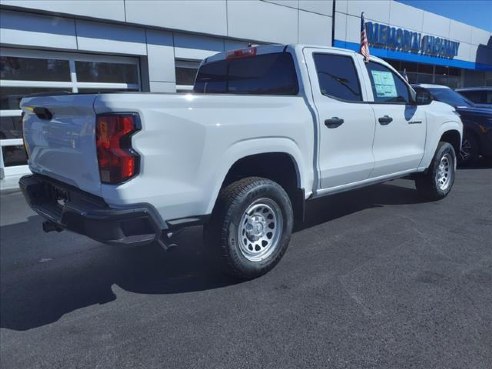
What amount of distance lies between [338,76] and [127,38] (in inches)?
265

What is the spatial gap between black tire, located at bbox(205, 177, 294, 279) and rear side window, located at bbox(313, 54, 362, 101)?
130cm

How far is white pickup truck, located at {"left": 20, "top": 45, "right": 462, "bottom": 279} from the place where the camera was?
2846mm

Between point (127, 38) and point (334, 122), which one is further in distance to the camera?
point (127, 38)

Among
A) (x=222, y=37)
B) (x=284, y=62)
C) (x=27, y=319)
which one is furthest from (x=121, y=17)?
(x=27, y=319)

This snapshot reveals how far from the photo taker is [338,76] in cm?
450

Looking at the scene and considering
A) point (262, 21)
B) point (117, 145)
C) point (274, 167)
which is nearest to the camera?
point (117, 145)

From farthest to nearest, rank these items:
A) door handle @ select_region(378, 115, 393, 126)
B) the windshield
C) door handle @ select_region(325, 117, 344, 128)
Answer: the windshield
door handle @ select_region(378, 115, 393, 126)
door handle @ select_region(325, 117, 344, 128)

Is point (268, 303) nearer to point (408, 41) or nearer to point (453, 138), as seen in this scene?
point (453, 138)

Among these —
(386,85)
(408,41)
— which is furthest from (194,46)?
(408,41)

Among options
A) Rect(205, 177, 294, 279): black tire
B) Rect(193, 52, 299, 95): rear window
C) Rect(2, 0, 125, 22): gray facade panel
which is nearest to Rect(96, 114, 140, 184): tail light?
Rect(205, 177, 294, 279): black tire

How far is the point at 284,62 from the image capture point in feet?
14.0

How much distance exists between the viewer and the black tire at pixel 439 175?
6.02m

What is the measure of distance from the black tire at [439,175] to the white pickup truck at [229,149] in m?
0.82

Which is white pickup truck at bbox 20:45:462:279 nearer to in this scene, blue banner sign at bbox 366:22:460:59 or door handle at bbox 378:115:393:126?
door handle at bbox 378:115:393:126
